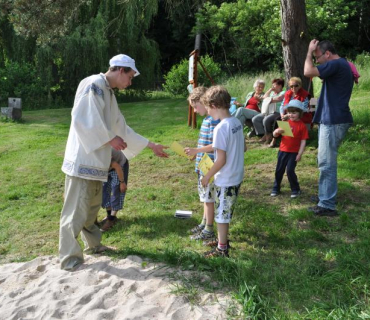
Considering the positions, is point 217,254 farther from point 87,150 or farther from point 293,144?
point 293,144

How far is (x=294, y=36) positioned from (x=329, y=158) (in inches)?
170

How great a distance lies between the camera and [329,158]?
509cm

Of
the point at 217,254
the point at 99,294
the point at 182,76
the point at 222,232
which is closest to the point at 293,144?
the point at 222,232

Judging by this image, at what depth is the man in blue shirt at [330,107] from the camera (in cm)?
494

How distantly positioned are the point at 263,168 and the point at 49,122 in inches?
374

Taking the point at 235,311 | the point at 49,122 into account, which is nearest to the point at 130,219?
the point at 235,311

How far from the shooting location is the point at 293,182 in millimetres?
6012

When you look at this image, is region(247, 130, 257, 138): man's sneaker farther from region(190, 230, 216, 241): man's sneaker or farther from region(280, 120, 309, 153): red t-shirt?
region(190, 230, 216, 241): man's sneaker

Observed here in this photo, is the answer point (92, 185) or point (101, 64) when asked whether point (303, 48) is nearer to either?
point (92, 185)

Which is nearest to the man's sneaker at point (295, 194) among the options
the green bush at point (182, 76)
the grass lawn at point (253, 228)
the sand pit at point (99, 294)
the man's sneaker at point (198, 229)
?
the grass lawn at point (253, 228)

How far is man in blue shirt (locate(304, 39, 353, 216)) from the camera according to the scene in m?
4.94

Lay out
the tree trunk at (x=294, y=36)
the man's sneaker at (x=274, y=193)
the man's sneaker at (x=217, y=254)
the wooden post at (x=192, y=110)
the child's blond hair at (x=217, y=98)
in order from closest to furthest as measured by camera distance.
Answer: the child's blond hair at (x=217, y=98) < the man's sneaker at (x=217, y=254) < the man's sneaker at (x=274, y=193) < the tree trunk at (x=294, y=36) < the wooden post at (x=192, y=110)

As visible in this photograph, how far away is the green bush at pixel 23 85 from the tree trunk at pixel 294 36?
45.3 feet

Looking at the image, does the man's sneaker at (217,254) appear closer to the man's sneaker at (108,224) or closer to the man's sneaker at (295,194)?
the man's sneaker at (108,224)
